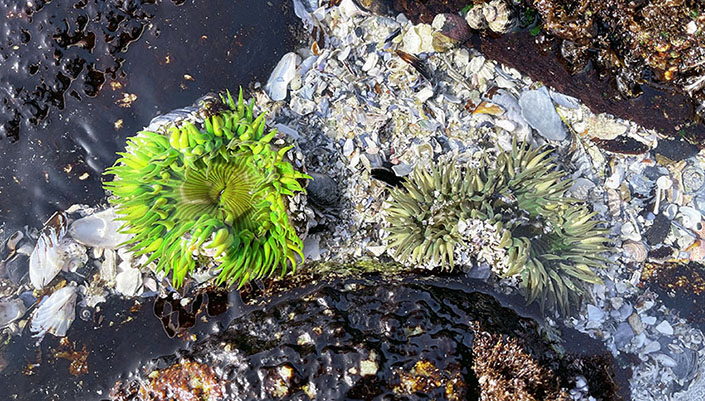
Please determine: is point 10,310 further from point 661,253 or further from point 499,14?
point 661,253

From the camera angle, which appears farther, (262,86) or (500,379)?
(262,86)

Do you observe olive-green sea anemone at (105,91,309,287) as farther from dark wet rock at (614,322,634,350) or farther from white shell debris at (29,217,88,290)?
dark wet rock at (614,322,634,350)

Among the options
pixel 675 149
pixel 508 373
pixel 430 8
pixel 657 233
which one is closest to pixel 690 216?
pixel 657 233

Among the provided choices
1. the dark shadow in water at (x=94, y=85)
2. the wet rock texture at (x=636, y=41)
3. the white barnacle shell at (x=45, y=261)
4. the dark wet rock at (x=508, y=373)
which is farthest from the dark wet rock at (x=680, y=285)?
the white barnacle shell at (x=45, y=261)

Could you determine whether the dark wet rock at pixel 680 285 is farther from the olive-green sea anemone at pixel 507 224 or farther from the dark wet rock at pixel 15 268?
the dark wet rock at pixel 15 268

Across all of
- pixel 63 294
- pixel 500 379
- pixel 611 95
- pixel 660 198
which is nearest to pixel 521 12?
pixel 611 95

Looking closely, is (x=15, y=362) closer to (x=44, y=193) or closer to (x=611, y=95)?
(x=44, y=193)
